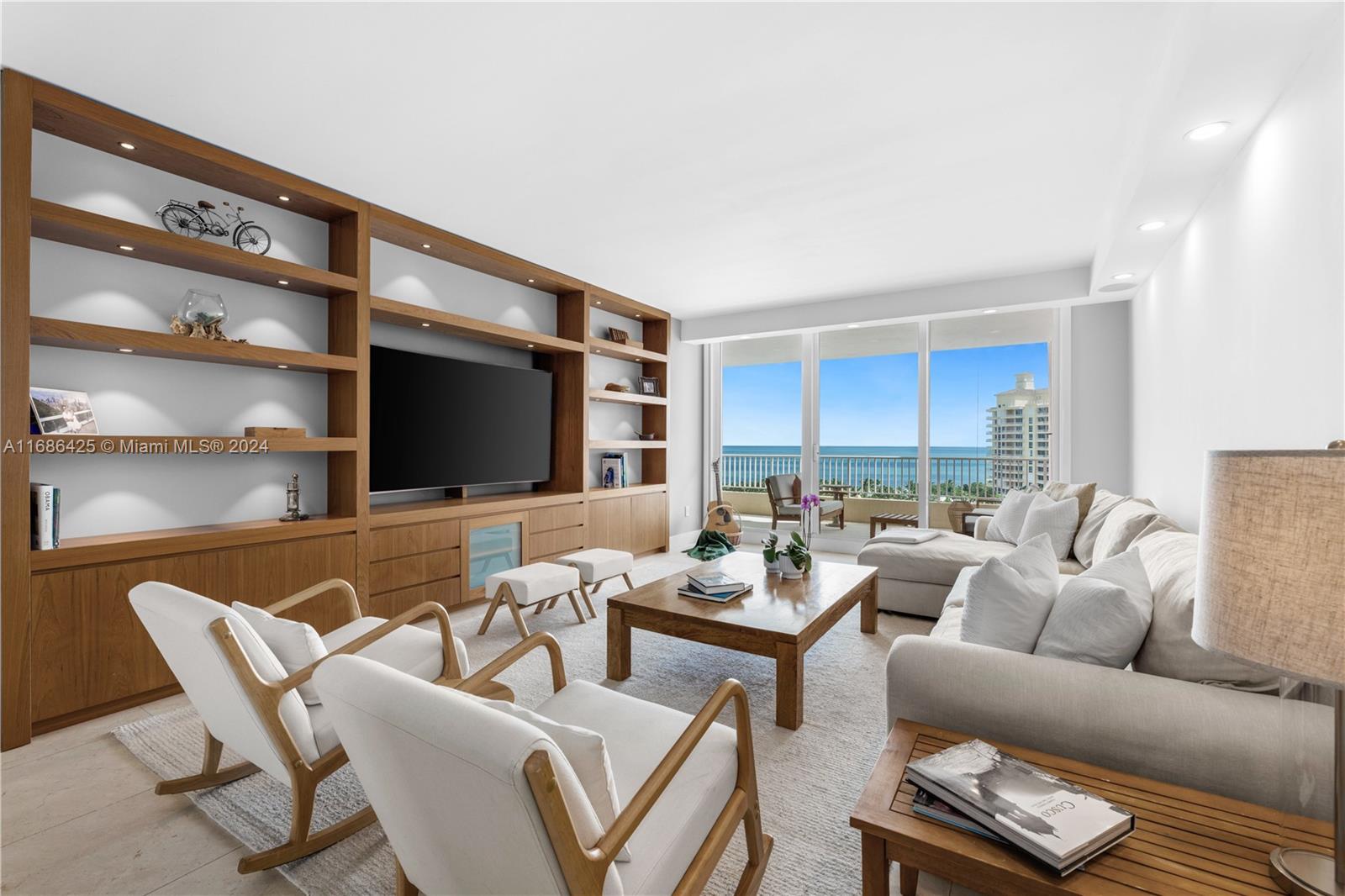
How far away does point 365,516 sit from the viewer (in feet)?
11.6

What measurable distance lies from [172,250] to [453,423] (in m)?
1.85

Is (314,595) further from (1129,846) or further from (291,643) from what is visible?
(1129,846)

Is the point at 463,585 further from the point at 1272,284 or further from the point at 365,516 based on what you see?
the point at 1272,284

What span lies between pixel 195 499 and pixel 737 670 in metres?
2.92

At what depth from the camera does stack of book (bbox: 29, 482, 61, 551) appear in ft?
7.88

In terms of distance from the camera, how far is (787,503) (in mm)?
6488

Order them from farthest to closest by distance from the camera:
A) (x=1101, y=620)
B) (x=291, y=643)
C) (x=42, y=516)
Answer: (x=42, y=516) < (x=291, y=643) < (x=1101, y=620)

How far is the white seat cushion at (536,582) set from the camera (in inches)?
135

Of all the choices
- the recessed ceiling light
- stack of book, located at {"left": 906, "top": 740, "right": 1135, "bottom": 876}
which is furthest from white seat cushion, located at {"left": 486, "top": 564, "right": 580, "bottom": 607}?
the recessed ceiling light

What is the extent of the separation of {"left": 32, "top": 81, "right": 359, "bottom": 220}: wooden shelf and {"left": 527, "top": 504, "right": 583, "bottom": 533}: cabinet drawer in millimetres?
2414

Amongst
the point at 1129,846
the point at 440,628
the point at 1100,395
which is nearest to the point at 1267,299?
the point at 1129,846

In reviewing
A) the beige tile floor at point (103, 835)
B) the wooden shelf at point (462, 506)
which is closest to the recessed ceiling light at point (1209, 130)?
the beige tile floor at point (103, 835)

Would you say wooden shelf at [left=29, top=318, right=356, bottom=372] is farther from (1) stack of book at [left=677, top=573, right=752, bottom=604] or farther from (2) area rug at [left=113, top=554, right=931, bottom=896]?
(1) stack of book at [left=677, top=573, right=752, bottom=604]

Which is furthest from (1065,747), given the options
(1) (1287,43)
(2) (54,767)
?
(2) (54,767)
